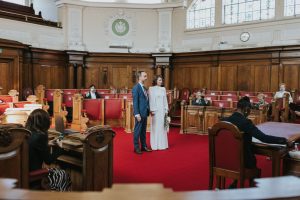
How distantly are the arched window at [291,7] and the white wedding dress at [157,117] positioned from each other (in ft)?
27.3

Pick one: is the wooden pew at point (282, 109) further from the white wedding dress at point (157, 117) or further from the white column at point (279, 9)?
the white column at point (279, 9)

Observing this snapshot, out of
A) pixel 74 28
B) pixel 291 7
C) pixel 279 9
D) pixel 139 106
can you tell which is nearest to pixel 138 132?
pixel 139 106

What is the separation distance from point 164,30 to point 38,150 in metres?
12.6

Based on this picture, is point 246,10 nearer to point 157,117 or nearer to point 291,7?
point 291,7

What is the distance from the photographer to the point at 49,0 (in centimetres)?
1500

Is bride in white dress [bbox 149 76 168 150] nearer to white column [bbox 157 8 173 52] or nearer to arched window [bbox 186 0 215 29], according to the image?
white column [bbox 157 8 173 52]

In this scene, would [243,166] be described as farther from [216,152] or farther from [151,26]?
[151,26]

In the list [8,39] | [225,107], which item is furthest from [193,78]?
[8,39]

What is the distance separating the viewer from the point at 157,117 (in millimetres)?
6168

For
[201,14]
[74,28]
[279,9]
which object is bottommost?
[74,28]

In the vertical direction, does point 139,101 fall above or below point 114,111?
above

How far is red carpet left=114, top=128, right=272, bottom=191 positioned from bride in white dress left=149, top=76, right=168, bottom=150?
0.24 metres

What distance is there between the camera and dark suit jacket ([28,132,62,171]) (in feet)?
9.17

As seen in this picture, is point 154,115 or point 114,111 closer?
point 154,115
